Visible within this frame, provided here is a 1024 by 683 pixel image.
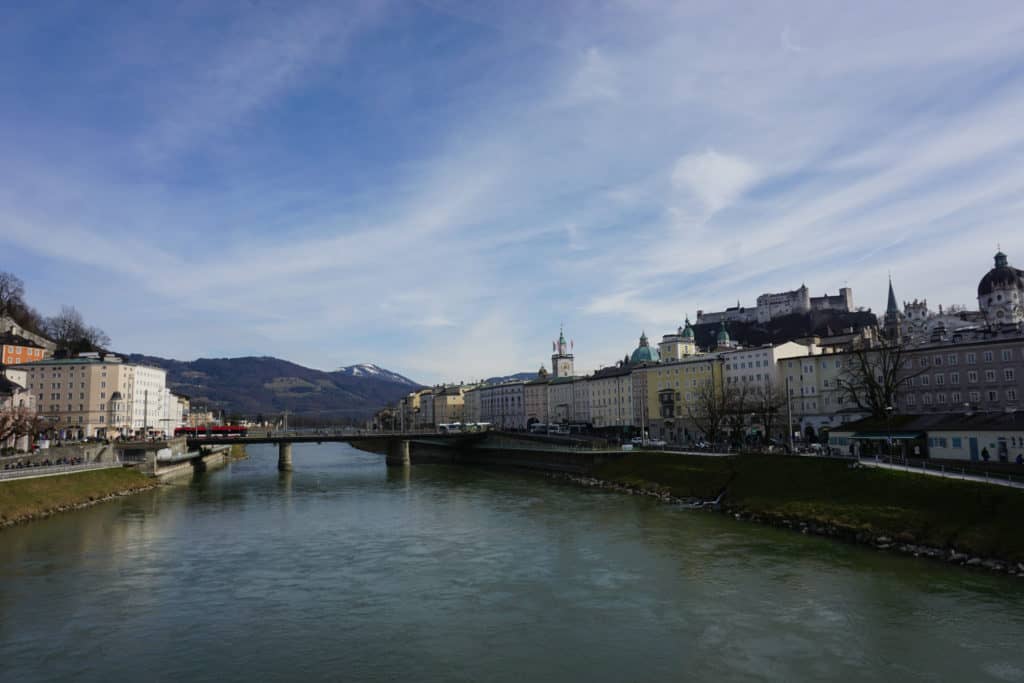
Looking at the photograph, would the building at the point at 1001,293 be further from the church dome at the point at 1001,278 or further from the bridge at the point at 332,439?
the bridge at the point at 332,439

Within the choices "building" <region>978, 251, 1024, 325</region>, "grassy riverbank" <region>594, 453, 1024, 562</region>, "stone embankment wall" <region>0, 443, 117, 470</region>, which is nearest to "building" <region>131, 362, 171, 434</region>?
"stone embankment wall" <region>0, 443, 117, 470</region>

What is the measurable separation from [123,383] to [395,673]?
114 meters

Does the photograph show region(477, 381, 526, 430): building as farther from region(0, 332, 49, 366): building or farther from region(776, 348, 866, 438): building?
region(0, 332, 49, 366): building

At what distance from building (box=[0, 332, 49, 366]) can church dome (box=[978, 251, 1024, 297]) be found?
599 feet

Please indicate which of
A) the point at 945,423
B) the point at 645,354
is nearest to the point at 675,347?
the point at 645,354

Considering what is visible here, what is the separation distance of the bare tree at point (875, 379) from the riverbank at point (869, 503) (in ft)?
54.8

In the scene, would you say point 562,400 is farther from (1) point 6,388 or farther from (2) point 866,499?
(2) point 866,499

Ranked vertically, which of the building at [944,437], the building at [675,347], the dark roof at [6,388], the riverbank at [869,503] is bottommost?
the riverbank at [869,503]

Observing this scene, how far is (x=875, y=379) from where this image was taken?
84250 mm

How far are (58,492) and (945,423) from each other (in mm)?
67695

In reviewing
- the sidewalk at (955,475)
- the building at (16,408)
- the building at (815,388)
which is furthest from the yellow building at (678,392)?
the building at (16,408)

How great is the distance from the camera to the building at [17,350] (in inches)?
4432

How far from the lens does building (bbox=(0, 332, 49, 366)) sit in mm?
112562

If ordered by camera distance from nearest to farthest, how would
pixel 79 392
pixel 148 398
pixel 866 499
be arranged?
1. pixel 866 499
2. pixel 79 392
3. pixel 148 398
